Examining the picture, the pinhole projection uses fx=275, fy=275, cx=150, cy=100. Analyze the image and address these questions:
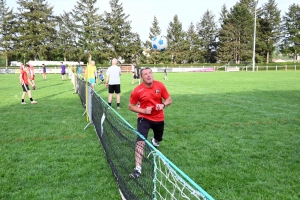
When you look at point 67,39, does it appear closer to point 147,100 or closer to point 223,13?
point 223,13

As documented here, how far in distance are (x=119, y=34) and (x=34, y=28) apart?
20.5m

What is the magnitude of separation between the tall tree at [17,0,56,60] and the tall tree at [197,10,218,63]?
41190mm

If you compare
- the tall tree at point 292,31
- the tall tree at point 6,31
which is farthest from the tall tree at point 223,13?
the tall tree at point 6,31

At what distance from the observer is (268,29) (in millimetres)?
71562

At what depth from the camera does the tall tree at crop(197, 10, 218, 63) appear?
7819 cm

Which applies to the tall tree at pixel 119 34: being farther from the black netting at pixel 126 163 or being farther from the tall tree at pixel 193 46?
the black netting at pixel 126 163

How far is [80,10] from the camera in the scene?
2707 inches

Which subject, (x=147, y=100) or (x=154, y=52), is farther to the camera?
(x=154, y=52)

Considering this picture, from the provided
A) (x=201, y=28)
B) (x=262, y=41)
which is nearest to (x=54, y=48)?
(x=201, y=28)

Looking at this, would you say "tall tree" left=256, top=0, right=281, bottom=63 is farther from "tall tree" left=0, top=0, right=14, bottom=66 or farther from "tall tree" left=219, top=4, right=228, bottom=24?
"tall tree" left=0, top=0, right=14, bottom=66

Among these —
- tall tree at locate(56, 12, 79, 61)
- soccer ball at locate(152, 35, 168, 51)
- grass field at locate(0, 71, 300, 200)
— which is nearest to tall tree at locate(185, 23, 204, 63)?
tall tree at locate(56, 12, 79, 61)

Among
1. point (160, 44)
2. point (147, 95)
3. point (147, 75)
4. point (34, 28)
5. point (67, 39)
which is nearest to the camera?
point (147, 75)

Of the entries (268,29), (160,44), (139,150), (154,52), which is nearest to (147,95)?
(139,150)

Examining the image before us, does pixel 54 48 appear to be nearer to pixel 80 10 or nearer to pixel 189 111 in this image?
pixel 80 10
